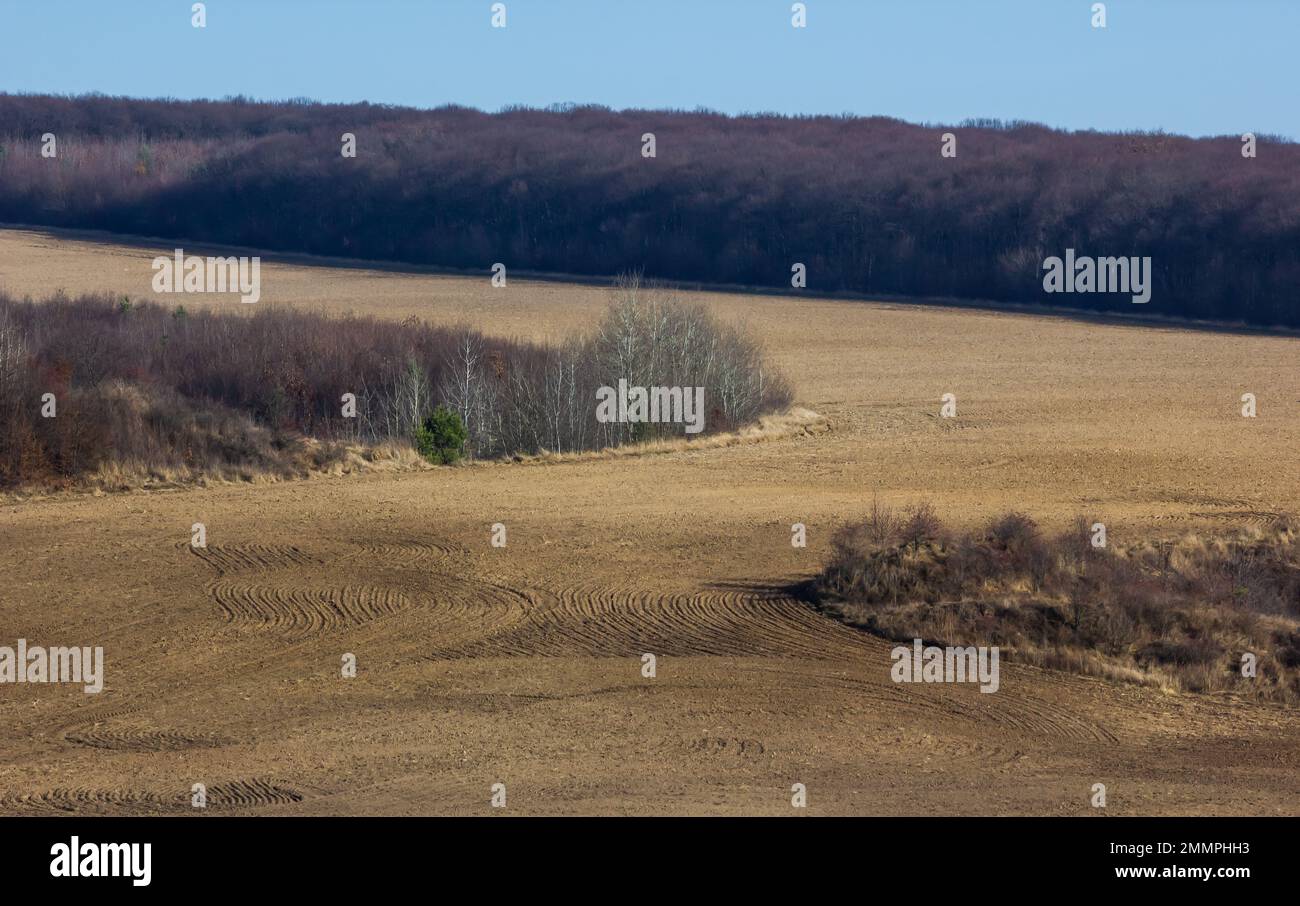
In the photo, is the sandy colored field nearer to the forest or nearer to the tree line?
the tree line

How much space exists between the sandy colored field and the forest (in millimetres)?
41100

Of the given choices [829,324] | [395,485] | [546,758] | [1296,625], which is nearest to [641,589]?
[546,758]

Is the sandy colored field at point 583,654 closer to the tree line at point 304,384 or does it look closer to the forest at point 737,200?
the tree line at point 304,384

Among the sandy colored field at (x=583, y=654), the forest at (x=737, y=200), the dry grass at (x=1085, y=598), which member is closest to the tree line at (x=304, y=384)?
the sandy colored field at (x=583, y=654)

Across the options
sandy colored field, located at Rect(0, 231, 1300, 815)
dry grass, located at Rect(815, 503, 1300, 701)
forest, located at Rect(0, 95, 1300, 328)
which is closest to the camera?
sandy colored field, located at Rect(0, 231, 1300, 815)

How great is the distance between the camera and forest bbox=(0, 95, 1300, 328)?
239ft

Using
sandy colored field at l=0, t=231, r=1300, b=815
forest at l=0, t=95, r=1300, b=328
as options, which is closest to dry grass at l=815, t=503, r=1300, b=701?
sandy colored field at l=0, t=231, r=1300, b=815

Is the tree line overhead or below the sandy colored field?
overhead

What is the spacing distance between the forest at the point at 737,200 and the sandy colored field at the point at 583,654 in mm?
41100

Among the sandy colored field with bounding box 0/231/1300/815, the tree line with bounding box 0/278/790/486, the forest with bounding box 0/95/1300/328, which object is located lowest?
Result: the sandy colored field with bounding box 0/231/1300/815

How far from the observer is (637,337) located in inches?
1411

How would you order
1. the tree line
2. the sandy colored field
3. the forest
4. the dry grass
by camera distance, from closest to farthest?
the sandy colored field
the dry grass
the tree line
the forest

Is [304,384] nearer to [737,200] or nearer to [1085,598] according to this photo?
[1085,598]

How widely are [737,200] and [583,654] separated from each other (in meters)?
77.4
